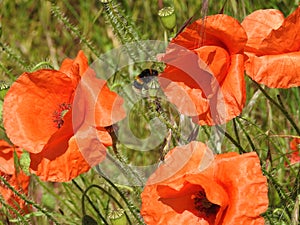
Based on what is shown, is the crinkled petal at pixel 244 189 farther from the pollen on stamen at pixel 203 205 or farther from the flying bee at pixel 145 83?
the flying bee at pixel 145 83

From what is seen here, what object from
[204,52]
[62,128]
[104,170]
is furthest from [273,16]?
[104,170]

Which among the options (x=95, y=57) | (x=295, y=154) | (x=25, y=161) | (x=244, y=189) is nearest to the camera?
(x=244, y=189)

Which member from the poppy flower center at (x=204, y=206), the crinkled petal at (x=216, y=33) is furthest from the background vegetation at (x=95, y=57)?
the crinkled petal at (x=216, y=33)

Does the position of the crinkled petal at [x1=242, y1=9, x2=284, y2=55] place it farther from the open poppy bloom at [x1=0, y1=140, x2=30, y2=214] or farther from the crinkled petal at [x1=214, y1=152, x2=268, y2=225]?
the open poppy bloom at [x1=0, y1=140, x2=30, y2=214]

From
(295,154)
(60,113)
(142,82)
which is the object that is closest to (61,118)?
(60,113)

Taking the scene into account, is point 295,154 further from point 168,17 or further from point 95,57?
point 95,57

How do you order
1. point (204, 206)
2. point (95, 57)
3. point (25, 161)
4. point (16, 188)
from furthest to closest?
point (95, 57) < point (16, 188) < point (25, 161) < point (204, 206)

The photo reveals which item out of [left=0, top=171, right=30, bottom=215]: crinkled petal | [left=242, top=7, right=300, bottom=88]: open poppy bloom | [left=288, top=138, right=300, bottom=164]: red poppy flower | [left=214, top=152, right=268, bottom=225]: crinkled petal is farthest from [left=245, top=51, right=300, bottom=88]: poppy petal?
[left=0, top=171, right=30, bottom=215]: crinkled petal
